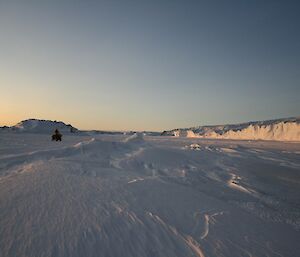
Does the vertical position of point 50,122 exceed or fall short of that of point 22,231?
it exceeds it

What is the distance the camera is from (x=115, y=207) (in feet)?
11.6

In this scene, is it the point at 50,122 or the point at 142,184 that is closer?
the point at 142,184

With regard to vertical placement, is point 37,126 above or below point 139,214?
above

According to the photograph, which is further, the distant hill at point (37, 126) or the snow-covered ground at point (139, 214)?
the distant hill at point (37, 126)

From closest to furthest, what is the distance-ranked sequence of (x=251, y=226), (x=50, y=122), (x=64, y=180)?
(x=251, y=226), (x=64, y=180), (x=50, y=122)

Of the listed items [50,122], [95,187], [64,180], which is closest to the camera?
[95,187]

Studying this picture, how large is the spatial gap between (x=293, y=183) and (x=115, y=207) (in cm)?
553

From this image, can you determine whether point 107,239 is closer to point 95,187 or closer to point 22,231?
point 22,231

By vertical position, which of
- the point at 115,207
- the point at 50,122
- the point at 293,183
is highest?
the point at 50,122

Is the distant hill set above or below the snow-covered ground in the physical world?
above

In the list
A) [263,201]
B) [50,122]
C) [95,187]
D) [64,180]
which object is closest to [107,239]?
[95,187]

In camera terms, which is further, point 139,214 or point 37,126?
point 37,126

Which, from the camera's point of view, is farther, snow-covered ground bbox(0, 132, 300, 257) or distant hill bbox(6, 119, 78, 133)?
distant hill bbox(6, 119, 78, 133)

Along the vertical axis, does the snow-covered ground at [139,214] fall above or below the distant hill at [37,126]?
below
